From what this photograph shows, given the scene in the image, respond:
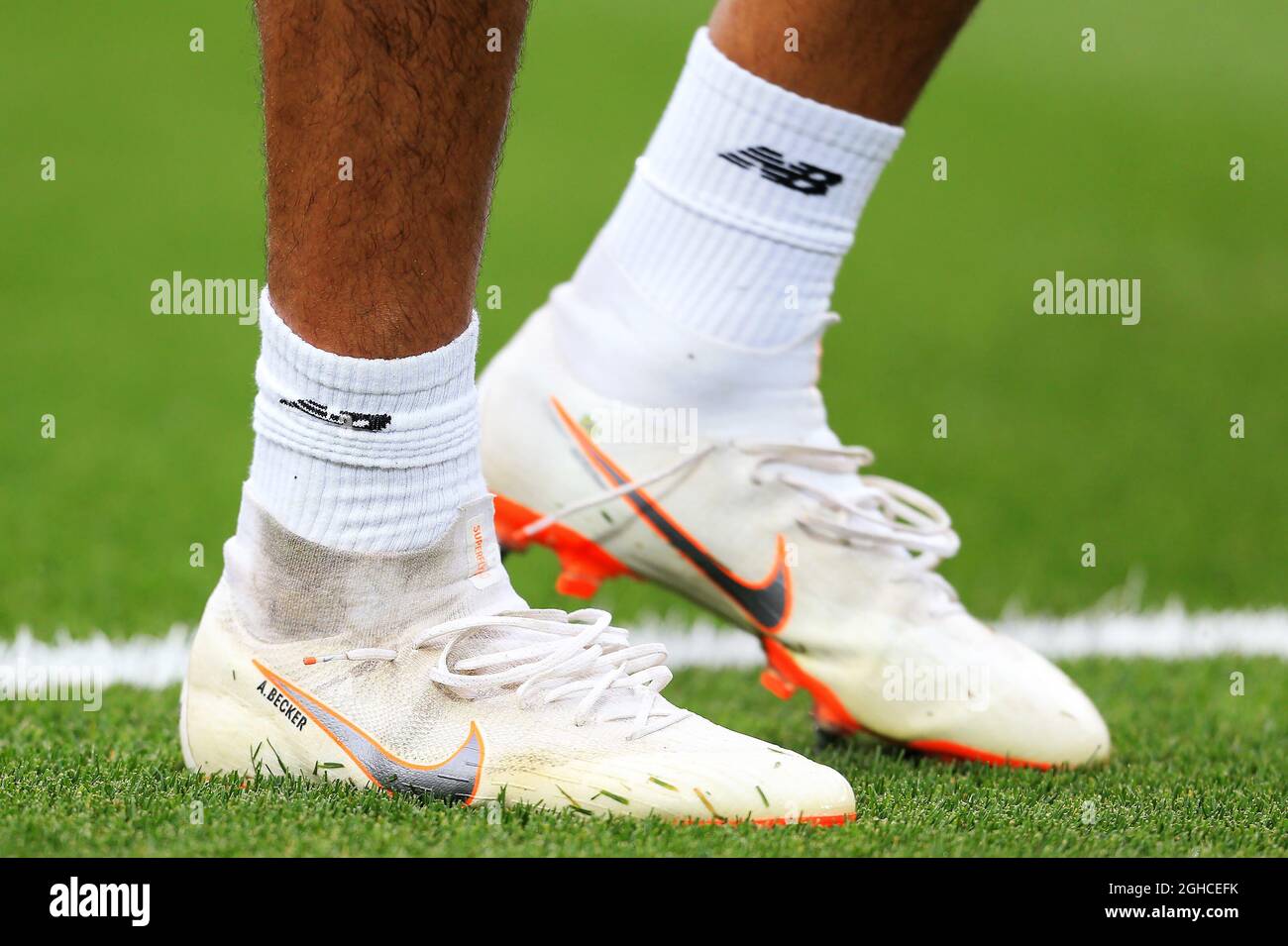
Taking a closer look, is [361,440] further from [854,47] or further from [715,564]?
[854,47]

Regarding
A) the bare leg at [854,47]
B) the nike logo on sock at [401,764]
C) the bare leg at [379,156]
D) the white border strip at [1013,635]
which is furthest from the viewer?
the white border strip at [1013,635]

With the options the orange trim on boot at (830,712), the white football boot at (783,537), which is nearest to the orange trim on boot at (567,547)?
the white football boot at (783,537)

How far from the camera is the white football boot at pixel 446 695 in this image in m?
1.28

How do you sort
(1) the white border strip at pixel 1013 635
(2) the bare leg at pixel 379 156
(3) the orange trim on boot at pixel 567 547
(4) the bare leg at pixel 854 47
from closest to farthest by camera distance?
(2) the bare leg at pixel 379 156, (4) the bare leg at pixel 854 47, (3) the orange trim on boot at pixel 567 547, (1) the white border strip at pixel 1013 635

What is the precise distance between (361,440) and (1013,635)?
55.5 inches

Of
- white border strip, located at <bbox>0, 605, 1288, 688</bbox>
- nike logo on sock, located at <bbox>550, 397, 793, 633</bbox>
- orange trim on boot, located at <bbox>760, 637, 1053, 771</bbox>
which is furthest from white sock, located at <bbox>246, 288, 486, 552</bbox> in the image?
white border strip, located at <bbox>0, 605, 1288, 688</bbox>

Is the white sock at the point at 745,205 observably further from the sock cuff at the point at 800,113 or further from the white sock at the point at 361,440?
the white sock at the point at 361,440

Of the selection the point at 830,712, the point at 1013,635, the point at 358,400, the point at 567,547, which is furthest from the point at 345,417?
the point at 1013,635

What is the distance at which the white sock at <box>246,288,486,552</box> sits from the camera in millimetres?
1264

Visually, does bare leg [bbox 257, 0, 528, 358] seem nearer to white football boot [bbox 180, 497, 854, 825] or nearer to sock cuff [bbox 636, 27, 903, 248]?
white football boot [bbox 180, 497, 854, 825]

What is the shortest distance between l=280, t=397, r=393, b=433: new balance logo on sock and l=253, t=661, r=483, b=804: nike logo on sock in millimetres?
238

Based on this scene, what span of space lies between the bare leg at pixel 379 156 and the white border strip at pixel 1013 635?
0.85m

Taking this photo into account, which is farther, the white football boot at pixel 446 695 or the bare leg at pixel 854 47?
the bare leg at pixel 854 47
